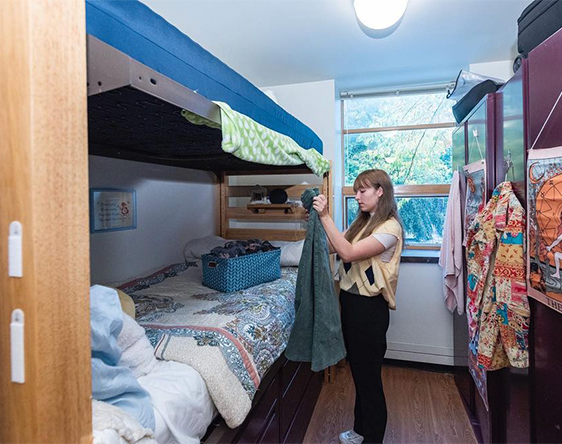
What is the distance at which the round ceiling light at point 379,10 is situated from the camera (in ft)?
5.87

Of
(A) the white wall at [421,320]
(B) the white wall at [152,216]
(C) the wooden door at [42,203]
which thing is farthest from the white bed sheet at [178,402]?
(A) the white wall at [421,320]

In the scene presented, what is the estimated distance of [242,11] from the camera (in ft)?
6.60

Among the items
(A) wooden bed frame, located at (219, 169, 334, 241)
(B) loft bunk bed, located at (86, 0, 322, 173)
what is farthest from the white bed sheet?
(A) wooden bed frame, located at (219, 169, 334, 241)

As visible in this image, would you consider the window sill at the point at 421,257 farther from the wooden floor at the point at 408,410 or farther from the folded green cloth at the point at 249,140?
the folded green cloth at the point at 249,140

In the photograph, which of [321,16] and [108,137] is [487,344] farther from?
[108,137]

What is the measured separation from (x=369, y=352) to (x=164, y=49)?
1600 millimetres

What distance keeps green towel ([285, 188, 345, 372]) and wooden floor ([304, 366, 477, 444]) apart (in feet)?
2.45

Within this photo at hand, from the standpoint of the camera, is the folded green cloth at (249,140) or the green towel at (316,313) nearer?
the folded green cloth at (249,140)

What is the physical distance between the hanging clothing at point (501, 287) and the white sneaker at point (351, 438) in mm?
819

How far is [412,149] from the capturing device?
3.28 meters

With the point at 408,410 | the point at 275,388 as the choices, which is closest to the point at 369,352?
the point at 275,388

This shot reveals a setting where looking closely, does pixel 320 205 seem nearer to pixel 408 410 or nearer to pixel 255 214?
pixel 255 214

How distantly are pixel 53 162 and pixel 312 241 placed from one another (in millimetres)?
1363

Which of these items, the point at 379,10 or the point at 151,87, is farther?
the point at 379,10
